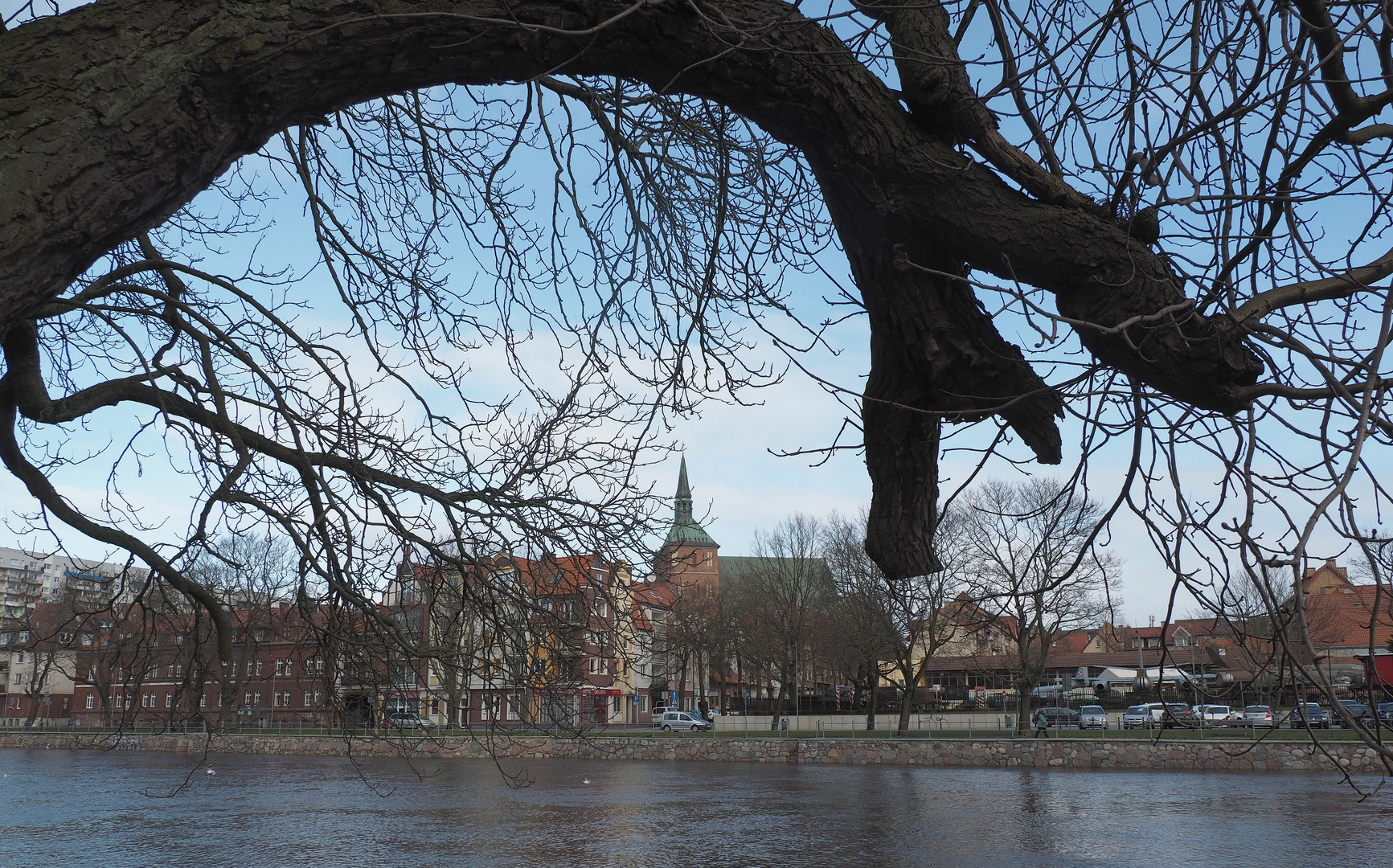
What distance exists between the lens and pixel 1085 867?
12.9 metres

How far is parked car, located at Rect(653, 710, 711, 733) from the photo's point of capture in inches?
1636

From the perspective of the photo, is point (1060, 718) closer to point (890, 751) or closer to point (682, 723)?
point (890, 751)

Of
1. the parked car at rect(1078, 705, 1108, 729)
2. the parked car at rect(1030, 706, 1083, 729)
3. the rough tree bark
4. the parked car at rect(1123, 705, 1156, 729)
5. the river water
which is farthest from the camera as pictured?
the parked car at rect(1030, 706, 1083, 729)

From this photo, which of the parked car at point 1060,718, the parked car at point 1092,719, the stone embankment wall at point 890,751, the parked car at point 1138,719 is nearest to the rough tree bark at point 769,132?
the stone embankment wall at point 890,751

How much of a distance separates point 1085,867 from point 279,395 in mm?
12050

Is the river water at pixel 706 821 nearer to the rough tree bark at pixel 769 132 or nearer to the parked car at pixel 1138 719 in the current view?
the parked car at pixel 1138 719

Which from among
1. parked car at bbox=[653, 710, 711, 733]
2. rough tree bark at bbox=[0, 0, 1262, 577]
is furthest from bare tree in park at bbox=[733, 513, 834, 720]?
rough tree bark at bbox=[0, 0, 1262, 577]

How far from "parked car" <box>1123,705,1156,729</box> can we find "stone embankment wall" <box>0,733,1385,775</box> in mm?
5523

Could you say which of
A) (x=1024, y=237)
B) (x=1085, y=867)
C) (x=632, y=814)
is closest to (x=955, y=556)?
(x=632, y=814)

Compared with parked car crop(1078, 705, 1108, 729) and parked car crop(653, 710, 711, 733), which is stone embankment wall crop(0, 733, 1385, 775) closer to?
parked car crop(1078, 705, 1108, 729)

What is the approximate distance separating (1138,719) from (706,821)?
24930 mm

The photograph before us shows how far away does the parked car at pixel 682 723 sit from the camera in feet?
136

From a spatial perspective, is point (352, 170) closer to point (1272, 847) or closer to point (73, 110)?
point (73, 110)

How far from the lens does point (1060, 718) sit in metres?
36.3
